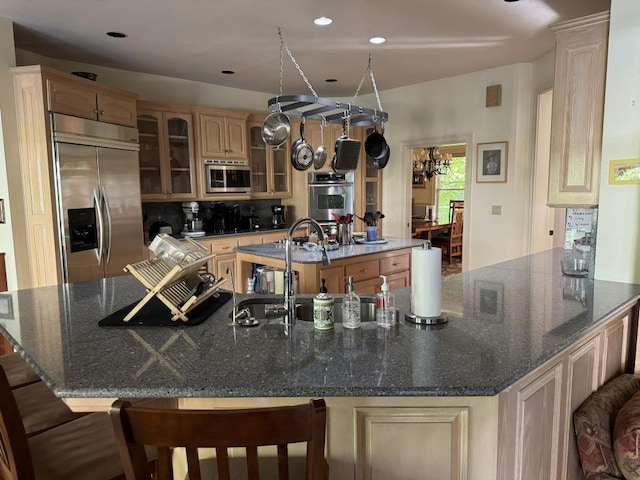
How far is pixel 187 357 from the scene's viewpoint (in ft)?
4.20

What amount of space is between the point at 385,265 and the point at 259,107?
121 inches

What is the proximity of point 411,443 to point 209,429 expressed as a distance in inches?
26.6

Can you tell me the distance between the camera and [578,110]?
2.35 m

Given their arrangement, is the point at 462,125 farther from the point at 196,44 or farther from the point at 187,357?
the point at 187,357

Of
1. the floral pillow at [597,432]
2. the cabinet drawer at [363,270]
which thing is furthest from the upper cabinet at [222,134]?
the floral pillow at [597,432]

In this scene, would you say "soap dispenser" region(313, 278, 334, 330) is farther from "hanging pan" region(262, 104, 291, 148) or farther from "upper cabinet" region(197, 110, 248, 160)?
"upper cabinet" region(197, 110, 248, 160)

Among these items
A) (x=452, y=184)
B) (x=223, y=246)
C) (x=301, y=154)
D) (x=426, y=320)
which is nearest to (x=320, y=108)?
(x=301, y=154)

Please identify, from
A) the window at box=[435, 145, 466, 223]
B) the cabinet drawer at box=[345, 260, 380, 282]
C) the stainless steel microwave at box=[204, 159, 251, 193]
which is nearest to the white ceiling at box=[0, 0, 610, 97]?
the stainless steel microwave at box=[204, 159, 251, 193]

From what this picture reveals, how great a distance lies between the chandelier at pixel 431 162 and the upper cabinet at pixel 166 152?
4025 millimetres

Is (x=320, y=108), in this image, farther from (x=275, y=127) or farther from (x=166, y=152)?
(x=166, y=152)

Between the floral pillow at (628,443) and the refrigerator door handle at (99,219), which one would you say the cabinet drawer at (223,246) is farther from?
the floral pillow at (628,443)

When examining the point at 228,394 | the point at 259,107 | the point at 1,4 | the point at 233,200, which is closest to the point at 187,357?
the point at 228,394

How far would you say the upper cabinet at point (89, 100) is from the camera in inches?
130

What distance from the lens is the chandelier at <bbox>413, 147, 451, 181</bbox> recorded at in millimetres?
7777
